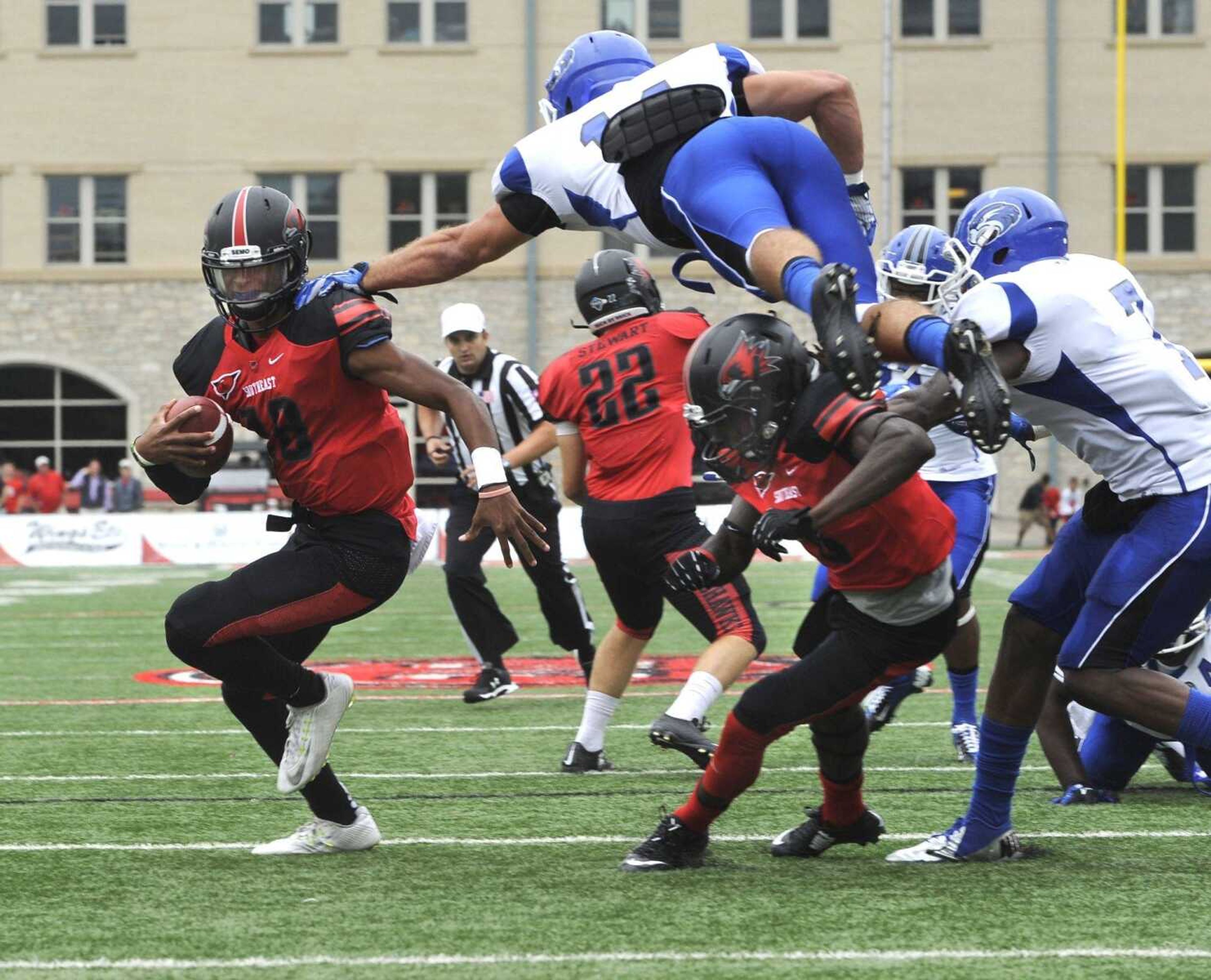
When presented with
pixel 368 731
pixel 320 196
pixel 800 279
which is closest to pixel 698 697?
pixel 800 279

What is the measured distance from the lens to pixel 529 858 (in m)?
5.44

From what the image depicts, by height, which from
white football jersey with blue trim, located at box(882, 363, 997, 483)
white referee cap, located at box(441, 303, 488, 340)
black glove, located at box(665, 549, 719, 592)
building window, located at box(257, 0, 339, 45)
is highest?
building window, located at box(257, 0, 339, 45)

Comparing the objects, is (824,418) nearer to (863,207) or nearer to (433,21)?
(863,207)

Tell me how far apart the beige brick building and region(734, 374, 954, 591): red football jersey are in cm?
2936

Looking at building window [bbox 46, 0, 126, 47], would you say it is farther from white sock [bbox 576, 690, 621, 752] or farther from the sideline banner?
white sock [bbox 576, 690, 621, 752]

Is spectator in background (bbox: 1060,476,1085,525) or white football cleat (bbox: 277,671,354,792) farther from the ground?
white football cleat (bbox: 277,671,354,792)

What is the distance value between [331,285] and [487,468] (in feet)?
2.70

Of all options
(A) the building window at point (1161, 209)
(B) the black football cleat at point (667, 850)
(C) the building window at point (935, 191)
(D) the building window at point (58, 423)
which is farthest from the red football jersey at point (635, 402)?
(D) the building window at point (58, 423)

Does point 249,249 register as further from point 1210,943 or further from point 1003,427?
point 1210,943

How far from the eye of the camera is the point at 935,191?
114 ft

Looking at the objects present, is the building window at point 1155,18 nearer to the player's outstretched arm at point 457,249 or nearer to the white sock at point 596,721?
the white sock at point 596,721

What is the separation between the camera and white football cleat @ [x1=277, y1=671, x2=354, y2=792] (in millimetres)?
5574

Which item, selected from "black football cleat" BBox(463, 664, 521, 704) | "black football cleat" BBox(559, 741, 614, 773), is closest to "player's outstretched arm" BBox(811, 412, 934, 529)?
"black football cleat" BBox(559, 741, 614, 773)

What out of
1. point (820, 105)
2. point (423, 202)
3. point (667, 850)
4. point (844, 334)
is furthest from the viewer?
point (423, 202)
